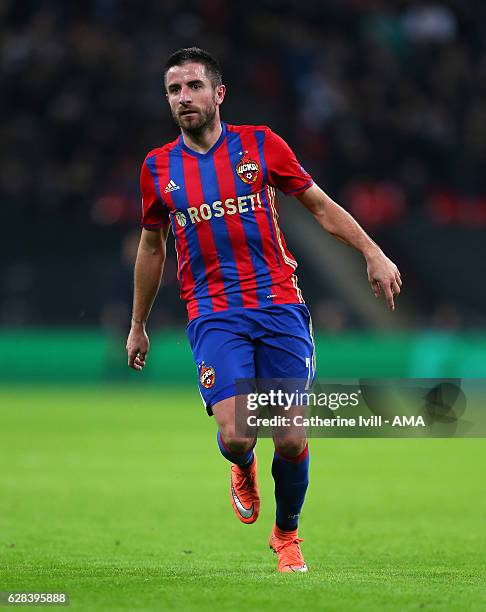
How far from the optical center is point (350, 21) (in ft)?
64.3

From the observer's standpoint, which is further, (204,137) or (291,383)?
(204,137)

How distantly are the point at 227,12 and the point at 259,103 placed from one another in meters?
1.84

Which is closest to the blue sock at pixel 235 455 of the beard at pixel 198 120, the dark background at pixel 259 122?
the beard at pixel 198 120

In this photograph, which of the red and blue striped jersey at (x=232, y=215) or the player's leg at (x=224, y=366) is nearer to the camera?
the player's leg at (x=224, y=366)

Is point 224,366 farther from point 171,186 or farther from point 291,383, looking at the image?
point 171,186

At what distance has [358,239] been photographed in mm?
5586

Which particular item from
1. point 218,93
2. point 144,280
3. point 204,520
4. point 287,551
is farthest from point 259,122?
point 287,551

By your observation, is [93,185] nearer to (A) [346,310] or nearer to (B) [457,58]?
(A) [346,310]

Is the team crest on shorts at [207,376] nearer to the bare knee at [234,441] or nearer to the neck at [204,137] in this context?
the bare knee at [234,441]

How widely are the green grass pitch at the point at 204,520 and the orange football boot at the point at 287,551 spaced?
0.36 ft

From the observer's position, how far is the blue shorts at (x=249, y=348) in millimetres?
5656

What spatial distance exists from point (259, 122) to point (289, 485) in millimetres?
12542

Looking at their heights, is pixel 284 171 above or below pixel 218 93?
below

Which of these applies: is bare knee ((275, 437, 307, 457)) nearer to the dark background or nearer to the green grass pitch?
the green grass pitch
